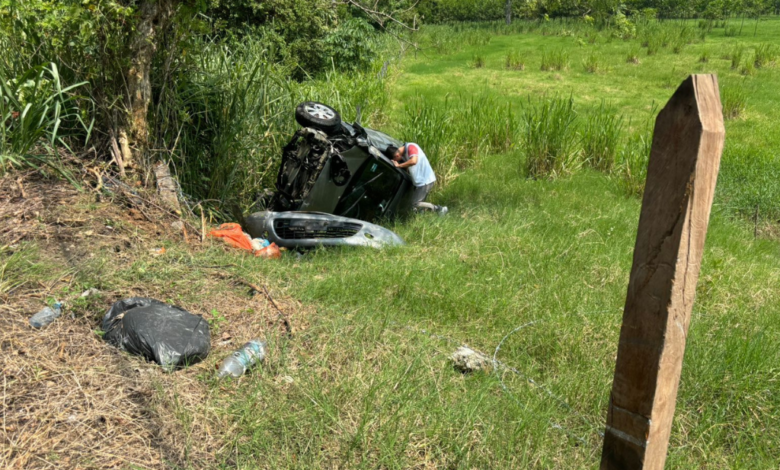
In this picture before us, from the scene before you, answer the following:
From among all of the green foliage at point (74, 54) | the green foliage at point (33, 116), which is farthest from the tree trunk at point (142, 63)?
the green foliage at point (33, 116)

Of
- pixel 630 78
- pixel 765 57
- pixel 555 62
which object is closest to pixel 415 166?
pixel 630 78

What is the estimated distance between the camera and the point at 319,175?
610 centimetres

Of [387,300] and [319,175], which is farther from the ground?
[319,175]

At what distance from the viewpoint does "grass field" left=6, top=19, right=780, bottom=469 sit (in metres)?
3.02

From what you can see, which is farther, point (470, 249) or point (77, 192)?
point (470, 249)

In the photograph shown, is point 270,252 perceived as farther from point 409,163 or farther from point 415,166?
point 415,166

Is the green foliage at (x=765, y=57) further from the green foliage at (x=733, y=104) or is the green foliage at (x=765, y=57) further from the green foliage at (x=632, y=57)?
the green foliage at (x=733, y=104)

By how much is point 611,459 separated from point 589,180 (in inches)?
299

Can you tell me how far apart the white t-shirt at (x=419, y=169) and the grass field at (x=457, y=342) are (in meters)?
0.52

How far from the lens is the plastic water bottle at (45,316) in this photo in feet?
11.6

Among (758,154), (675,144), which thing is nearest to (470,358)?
(675,144)

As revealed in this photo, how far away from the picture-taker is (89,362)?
335cm

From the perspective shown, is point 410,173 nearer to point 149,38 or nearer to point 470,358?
point 149,38

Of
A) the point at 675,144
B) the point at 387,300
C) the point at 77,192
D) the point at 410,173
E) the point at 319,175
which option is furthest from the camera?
the point at 410,173
